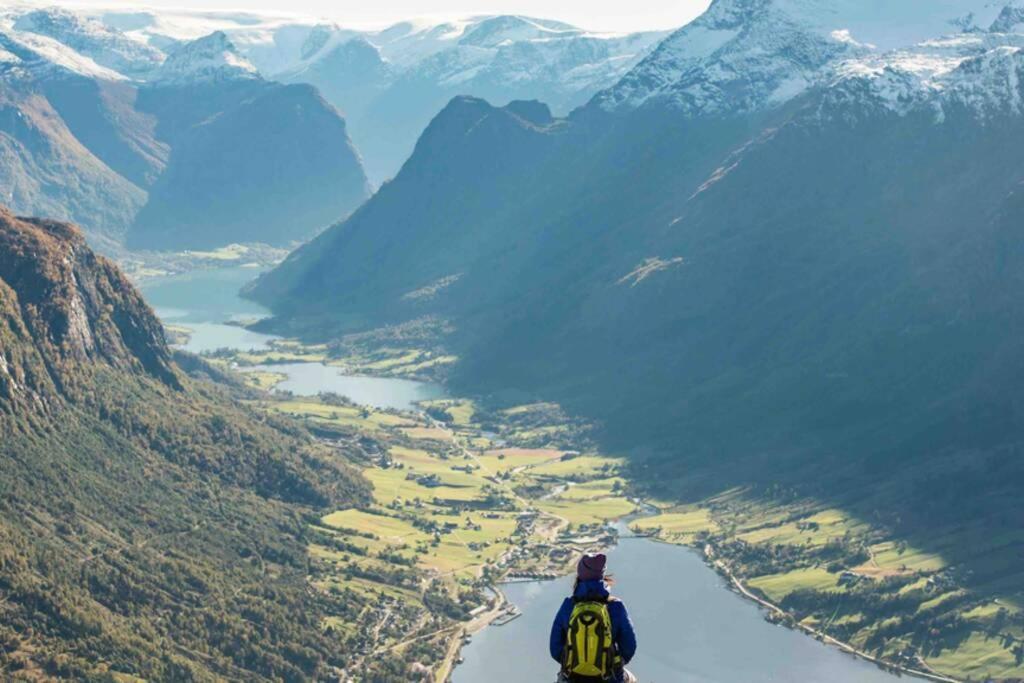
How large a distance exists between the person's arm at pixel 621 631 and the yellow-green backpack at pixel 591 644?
0.65ft

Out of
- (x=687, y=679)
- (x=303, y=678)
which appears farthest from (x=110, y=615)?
(x=687, y=679)

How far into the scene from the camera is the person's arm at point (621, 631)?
52656 mm

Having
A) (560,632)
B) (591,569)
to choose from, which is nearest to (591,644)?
(560,632)

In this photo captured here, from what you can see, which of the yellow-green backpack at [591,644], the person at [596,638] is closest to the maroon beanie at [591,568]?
the person at [596,638]

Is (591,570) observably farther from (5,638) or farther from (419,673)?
(419,673)

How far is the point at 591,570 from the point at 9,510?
157745 millimetres

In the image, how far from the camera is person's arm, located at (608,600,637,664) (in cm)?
5266

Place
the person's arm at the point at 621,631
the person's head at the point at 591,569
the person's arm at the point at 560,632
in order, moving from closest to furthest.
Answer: the person's arm at the point at 621,631
the person's head at the point at 591,569
the person's arm at the point at 560,632

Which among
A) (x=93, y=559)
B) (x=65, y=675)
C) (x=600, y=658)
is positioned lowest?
(x=600, y=658)

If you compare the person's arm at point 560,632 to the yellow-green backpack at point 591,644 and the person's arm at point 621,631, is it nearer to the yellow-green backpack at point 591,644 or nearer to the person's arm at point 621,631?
the yellow-green backpack at point 591,644

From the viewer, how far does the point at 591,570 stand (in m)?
53.3

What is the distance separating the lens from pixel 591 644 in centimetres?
5272

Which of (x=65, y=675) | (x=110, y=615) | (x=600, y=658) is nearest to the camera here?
(x=600, y=658)

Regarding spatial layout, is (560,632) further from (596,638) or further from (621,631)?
(621,631)
